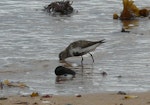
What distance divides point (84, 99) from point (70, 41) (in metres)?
5.12

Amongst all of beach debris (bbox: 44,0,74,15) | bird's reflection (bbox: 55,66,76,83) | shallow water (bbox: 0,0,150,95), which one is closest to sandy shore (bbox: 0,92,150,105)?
shallow water (bbox: 0,0,150,95)

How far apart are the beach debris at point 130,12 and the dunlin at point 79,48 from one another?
15.4 ft

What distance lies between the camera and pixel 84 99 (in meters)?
7.93

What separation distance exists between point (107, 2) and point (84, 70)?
28.6ft

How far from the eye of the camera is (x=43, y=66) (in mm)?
10664

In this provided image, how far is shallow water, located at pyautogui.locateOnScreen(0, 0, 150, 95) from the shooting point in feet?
30.3

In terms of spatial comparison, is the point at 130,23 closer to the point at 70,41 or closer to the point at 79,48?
the point at 70,41

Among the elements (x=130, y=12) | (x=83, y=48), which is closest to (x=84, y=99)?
(x=83, y=48)

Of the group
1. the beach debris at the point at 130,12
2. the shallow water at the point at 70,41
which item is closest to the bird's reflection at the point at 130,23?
the shallow water at the point at 70,41

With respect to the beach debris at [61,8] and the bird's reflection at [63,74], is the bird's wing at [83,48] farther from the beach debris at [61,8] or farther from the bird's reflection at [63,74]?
the beach debris at [61,8]

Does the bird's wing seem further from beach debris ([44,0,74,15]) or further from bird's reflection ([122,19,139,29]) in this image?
beach debris ([44,0,74,15])

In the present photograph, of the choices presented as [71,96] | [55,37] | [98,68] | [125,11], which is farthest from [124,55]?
[125,11]

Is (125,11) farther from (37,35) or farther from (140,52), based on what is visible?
(140,52)

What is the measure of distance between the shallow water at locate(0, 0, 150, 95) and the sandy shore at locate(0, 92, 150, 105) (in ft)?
1.52
